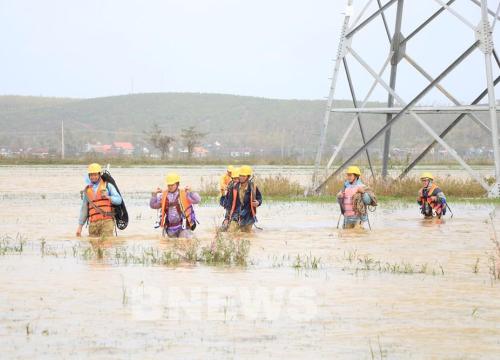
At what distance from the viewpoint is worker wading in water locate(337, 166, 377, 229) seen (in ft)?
66.3

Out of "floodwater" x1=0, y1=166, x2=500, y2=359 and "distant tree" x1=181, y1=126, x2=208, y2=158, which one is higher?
"distant tree" x1=181, y1=126, x2=208, y2=158

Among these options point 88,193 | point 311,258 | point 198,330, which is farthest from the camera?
point 88,193

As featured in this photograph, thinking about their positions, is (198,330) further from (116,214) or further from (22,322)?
(116,214)

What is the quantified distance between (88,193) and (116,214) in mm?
581

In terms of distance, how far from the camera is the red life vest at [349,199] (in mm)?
20364

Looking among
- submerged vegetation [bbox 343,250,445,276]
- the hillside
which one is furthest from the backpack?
the hillside

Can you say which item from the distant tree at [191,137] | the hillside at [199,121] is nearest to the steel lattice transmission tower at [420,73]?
the distant tree at [191,137]

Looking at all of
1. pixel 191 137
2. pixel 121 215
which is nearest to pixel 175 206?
pixel 121 215

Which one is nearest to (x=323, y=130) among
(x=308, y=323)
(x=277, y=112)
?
(x=308, y=323)

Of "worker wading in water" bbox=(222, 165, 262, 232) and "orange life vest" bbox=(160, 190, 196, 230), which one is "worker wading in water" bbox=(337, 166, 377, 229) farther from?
"orange life vest" bbox=(160, 190, 196, 230)

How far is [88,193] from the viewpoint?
720 inches

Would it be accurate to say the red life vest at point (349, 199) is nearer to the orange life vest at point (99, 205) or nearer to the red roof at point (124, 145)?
the orange life vest at point (99, 205)

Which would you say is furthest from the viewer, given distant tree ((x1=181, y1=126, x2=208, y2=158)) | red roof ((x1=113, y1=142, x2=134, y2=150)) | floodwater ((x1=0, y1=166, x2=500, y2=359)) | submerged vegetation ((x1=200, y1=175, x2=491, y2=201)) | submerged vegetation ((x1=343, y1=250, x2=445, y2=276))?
red roof ((x1=113, y1=142, x2=134, y2=150))

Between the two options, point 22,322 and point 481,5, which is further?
point 481,5
